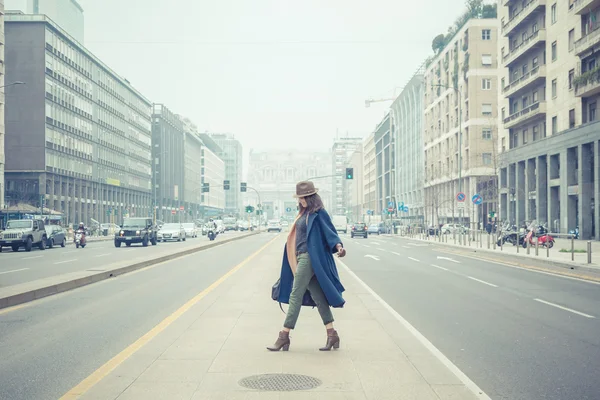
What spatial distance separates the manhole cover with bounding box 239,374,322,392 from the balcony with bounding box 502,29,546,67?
4953 cm

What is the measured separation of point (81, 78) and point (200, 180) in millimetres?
90938

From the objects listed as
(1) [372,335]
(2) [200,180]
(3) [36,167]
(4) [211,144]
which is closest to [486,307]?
(1) [372,335]

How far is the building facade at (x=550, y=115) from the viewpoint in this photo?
42.6 meters

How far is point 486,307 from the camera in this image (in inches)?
452

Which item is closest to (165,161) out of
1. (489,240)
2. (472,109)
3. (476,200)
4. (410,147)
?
(410,147)

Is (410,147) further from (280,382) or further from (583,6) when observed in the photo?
(280,382)

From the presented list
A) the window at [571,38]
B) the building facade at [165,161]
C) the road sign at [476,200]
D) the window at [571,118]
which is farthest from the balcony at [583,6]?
the building facade at [165,161]

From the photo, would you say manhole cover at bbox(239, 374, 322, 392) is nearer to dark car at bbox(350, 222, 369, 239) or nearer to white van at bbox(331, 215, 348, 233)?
dark car at bbox(350, 222, 369, 239)

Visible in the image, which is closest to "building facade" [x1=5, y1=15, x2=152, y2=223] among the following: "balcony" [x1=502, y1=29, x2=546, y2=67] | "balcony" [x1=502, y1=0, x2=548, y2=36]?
"balcony" [x1=502, y1=29, x2=546, y2=67]

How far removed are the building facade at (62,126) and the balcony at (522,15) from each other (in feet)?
139

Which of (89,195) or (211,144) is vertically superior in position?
(211,144)

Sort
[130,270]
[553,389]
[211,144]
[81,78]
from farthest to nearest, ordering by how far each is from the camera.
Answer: [211,144], [81,78], [130,270], [553,389]

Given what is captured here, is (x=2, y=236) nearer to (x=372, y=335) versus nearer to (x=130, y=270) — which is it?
(x=130, y=270)

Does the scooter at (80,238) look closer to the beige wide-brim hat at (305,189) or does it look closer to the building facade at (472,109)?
the beige wide-brim hat at (305,189)
